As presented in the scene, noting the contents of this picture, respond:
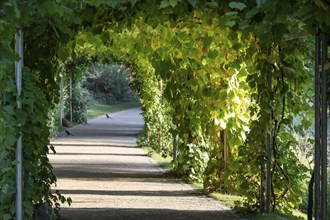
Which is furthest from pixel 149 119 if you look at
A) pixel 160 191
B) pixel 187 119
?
pixel 187 119

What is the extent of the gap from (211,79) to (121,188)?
4302 millimetres

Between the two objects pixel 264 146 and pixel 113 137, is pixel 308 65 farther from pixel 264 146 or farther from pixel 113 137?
pixel 113 137

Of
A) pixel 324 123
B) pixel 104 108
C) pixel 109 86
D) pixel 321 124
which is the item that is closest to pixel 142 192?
pixel 321 124

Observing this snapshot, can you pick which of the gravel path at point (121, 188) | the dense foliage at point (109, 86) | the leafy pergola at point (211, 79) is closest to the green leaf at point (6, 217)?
the leafy pergola at point (211, 79)

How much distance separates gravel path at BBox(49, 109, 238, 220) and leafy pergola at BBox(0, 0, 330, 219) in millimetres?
759

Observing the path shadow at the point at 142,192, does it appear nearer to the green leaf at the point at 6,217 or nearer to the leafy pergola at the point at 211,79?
the leafy pergola at the point at 211,79

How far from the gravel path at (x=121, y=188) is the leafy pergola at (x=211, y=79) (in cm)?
76

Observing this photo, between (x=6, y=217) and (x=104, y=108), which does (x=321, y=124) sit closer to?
(x=6, y=217)

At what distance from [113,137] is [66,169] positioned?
13.9 metres

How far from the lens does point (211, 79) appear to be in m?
11.8

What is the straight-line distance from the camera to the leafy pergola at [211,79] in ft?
21.5

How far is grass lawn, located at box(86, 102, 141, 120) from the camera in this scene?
5471 centimetres

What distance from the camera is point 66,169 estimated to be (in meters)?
19.2

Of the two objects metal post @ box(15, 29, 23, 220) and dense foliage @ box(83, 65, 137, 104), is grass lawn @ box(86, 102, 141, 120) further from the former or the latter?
metal post @ box(15, 29, 23, 220)
